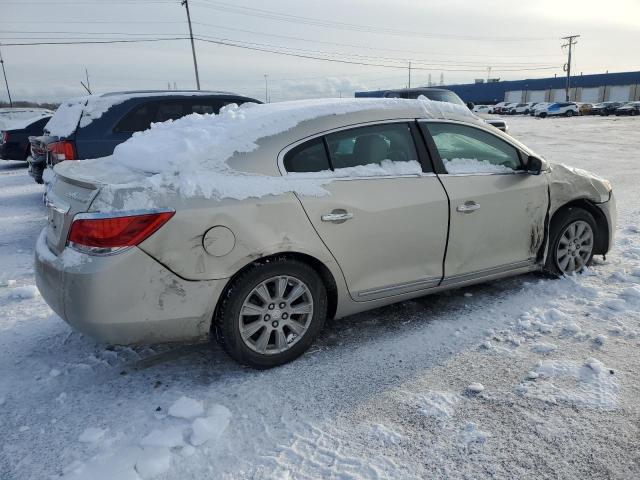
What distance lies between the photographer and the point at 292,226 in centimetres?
299

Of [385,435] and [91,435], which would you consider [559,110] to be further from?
[91,435]

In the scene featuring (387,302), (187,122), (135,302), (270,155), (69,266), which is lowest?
(387,302)

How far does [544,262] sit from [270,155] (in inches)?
104

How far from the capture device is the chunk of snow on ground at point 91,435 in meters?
2.52

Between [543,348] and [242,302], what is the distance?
6.58 ft

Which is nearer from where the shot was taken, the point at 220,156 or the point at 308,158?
the point at 220,156

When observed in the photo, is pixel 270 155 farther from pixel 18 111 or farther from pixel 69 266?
pixel 18 111

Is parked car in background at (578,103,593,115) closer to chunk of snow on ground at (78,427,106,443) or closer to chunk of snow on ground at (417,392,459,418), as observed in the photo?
chunk of snow on ground at (417,392,459,418)

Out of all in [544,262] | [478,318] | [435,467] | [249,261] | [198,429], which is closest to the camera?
[435,467]

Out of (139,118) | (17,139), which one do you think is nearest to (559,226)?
(139,118)

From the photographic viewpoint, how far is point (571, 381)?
9.60 feet

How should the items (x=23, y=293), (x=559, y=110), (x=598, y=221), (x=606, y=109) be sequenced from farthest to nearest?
(x=559, y=110) → (x=606, y=109) → (x=598, y=221) → (x=23, y=293)

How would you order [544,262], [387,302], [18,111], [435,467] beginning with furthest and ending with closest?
[18,111]
[544,262]
[387,302]
[435,467]

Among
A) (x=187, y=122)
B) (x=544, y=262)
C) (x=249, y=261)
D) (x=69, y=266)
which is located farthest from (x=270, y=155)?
(x=544, y=262)
